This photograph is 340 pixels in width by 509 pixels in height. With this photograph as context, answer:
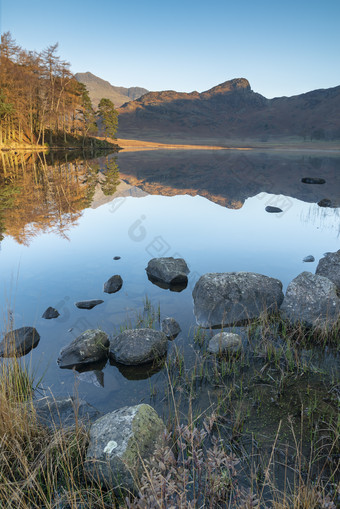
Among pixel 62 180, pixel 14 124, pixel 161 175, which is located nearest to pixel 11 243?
pixel 62 180

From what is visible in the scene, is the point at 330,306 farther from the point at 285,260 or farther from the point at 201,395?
the point at 285,260

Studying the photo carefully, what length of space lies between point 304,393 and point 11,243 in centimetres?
1091

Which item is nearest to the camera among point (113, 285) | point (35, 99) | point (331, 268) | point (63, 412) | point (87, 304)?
point (63, 412)

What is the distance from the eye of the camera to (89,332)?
5551 mm

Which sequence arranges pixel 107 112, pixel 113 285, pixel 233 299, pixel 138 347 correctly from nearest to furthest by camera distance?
pixel 138 347
pixel 233 299
pixel 113 285
pixel 107 112

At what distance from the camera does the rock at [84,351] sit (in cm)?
520

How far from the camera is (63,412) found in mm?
3943

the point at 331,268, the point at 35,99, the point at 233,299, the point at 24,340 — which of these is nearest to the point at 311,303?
the point at 233,299

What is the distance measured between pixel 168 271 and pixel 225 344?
3.49 m

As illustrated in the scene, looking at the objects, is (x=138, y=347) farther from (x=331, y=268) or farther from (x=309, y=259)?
(x=309, y=259)

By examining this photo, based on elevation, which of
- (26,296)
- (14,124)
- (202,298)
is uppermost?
(14,124)

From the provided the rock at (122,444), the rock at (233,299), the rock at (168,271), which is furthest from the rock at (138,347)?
the rock at (168,271)

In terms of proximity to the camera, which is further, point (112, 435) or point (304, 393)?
point (304, 393)

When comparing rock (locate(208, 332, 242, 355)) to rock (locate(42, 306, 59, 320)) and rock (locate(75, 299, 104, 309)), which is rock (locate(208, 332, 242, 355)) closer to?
rock (locate(75, 299, 104, 309))
